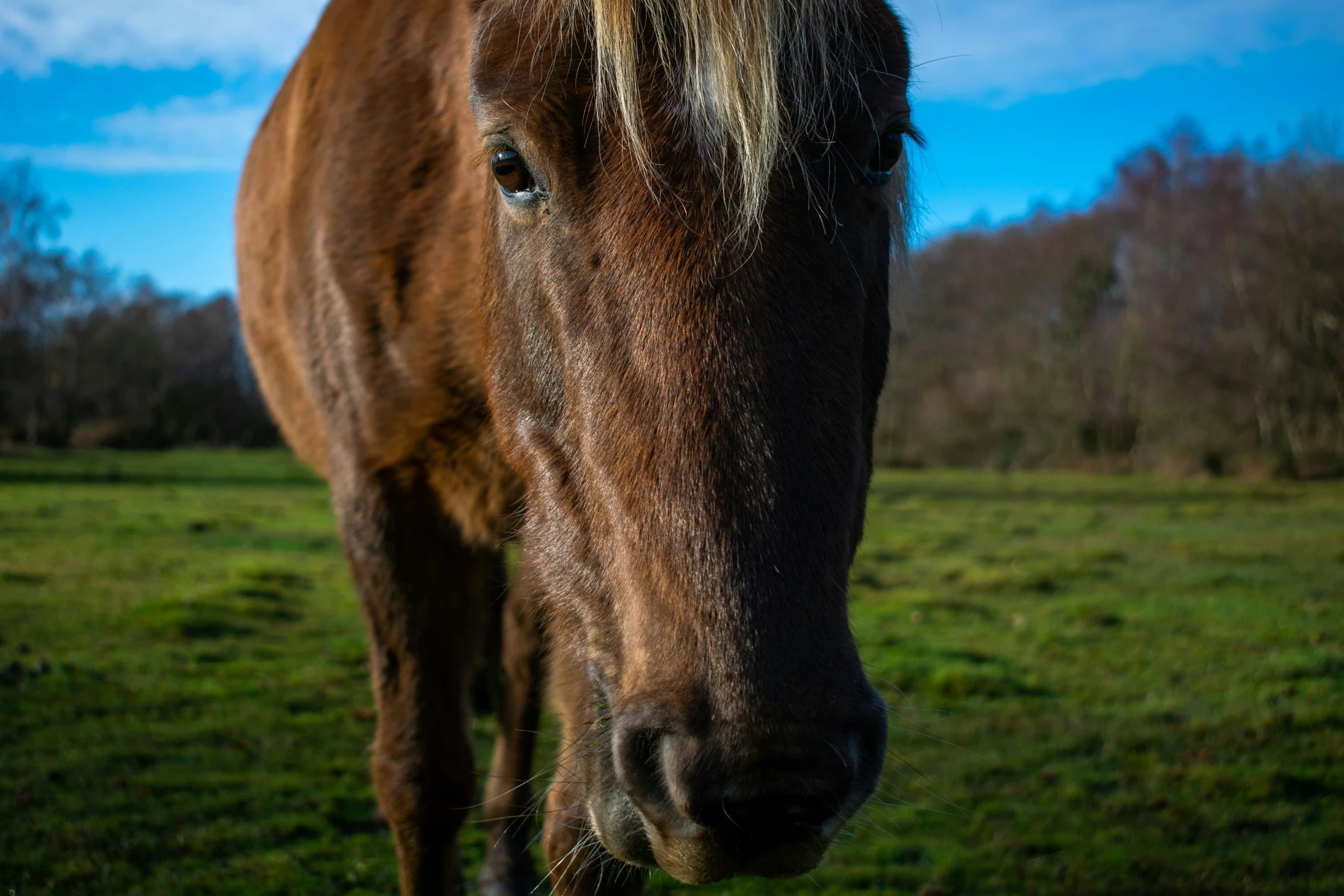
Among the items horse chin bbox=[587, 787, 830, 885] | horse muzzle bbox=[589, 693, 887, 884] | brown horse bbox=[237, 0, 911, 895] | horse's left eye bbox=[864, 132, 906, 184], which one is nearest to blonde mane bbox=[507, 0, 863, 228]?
brown horse bbox=[237, 0, 911, 895]

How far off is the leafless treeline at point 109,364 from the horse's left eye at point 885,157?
2499 cm

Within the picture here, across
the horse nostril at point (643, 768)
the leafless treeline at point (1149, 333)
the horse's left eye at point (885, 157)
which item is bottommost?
the horse nostril at point (643, 768)

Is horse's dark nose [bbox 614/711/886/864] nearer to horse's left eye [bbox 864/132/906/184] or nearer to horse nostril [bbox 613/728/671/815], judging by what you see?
horse nostril [bbox 613/728/671/815]

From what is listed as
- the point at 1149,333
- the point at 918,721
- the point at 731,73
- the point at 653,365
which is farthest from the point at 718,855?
the point at 1149,333

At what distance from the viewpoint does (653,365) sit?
1.49 m

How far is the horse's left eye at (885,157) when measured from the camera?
6.07ft

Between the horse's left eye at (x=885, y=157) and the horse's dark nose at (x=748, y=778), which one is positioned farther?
the horse's left eye at (x=885, y=157)

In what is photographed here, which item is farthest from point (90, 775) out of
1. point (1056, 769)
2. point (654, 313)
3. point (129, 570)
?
point (129, 570)

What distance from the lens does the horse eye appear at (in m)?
1.84

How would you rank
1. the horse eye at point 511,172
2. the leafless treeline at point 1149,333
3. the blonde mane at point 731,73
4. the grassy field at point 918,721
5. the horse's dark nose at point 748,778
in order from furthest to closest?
the leafless treeline at point 1149,333 < the grassy field at point 918,721 < the horse eye at point 511,172 < the blonde mane at point 731,73 < the horse's dark nose at point 748,778

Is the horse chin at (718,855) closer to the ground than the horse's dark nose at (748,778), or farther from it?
closer to the ground

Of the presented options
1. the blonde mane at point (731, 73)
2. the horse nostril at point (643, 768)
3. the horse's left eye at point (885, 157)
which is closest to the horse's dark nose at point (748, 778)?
the horse nostril at point (643, 768)

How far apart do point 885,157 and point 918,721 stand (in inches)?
153

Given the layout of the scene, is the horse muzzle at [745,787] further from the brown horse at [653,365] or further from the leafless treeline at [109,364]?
the leafless treeline at [109,364]
